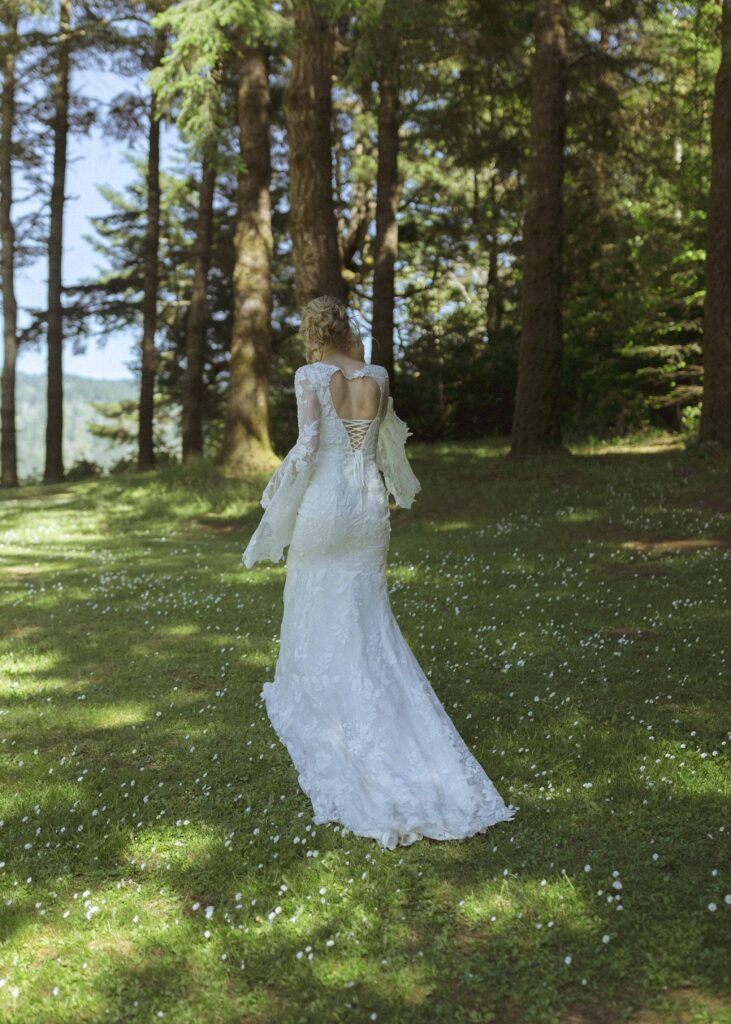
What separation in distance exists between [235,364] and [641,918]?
582 inches

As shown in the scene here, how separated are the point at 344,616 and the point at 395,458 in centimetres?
117

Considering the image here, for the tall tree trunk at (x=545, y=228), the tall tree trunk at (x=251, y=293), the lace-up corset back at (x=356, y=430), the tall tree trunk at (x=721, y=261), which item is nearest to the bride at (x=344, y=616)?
the lace-up corset back at (x=356, y=430)

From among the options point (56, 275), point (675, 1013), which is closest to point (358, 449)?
point (675, 1013)

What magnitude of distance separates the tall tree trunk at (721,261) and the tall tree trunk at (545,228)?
2474 millimetres

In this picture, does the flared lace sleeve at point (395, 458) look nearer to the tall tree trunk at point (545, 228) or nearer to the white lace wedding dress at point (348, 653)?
the white lace wedding dress at point (348, 653)

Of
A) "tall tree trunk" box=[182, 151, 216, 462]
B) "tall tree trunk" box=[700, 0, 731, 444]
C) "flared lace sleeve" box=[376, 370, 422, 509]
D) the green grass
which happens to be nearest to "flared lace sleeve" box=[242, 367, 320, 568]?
"flared lace sleeve" box=[376, 370, 422, 509]

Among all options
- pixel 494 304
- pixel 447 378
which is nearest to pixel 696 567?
pixel 447 378

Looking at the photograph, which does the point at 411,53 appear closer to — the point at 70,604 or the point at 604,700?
the point at 70,604

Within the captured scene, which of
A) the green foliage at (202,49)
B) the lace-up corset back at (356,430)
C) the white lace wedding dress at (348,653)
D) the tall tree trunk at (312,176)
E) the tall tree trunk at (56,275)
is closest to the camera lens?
the white lace wedding dress at (348,653)

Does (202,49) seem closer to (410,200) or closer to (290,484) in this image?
(290,484)

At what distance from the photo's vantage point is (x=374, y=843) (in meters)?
4.50

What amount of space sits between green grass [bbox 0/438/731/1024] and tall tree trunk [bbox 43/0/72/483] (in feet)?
53.4

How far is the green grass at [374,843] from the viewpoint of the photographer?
345 centimetres

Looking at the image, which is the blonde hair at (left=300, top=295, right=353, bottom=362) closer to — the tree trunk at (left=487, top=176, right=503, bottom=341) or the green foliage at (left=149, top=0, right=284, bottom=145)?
the green foliage at (left=149, top=0, right=284, bottom=145)
